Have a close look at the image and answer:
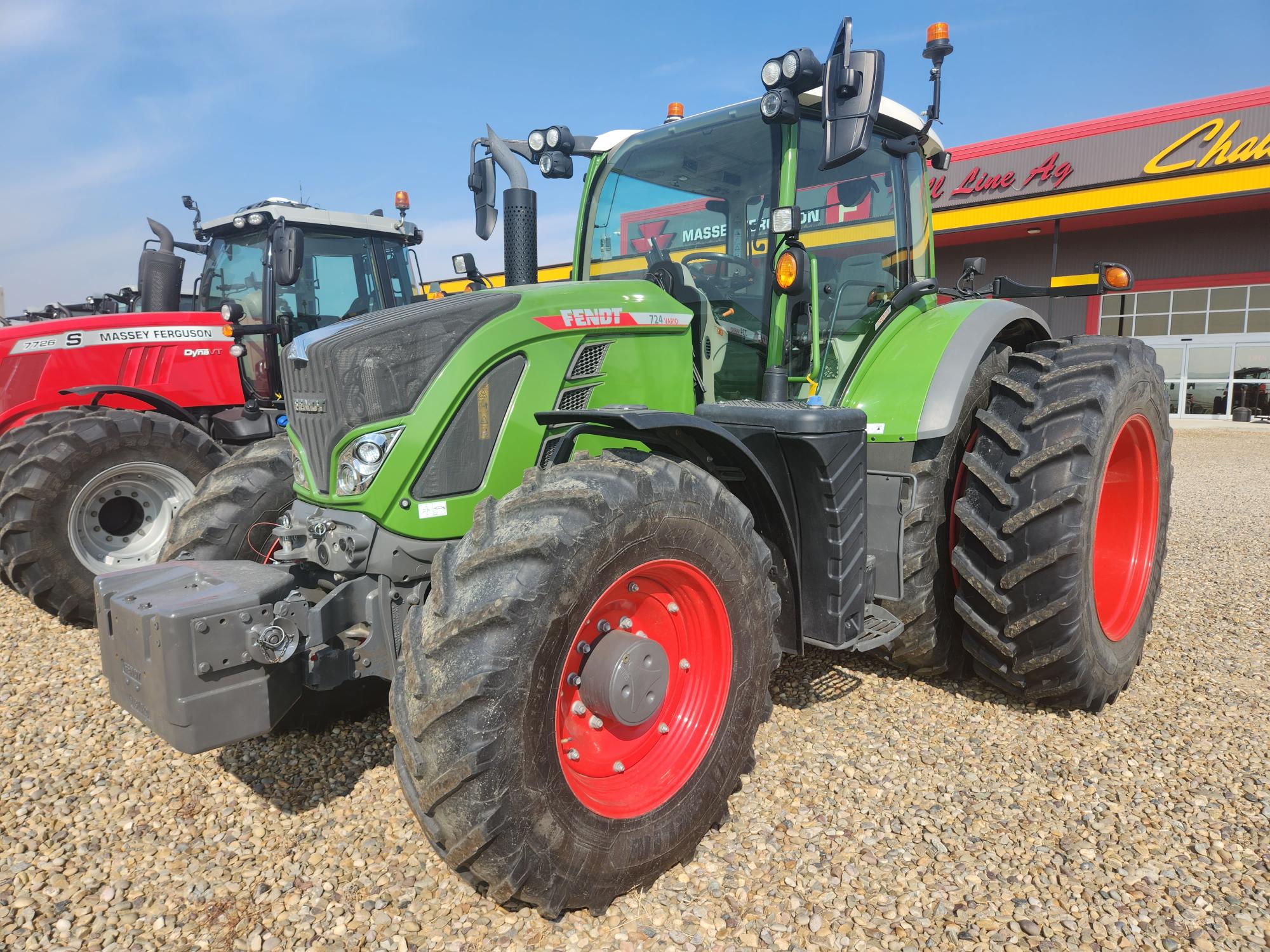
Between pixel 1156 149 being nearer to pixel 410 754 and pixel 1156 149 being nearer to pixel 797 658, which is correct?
pixel 797 658

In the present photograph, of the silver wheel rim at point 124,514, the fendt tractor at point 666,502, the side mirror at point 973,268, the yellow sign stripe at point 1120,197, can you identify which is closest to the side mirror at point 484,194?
the fendt tractor at point 666,502

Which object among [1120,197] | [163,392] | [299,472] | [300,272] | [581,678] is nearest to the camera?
[581,678]

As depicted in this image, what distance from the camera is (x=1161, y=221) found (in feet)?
60.6

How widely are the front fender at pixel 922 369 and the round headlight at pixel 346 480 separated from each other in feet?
6.59

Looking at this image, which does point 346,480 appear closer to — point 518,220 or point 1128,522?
point 518,220

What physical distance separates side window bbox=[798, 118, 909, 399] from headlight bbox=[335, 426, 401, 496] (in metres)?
1.87

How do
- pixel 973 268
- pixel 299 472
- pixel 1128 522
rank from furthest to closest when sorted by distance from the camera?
pixel 973 268
pixel 1128 522
pixel 299 472

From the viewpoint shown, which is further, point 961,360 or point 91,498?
point 91,498

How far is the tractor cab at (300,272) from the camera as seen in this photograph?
6.33 meters

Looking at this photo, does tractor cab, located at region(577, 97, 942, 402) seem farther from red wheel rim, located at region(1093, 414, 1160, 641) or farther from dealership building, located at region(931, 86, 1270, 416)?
dealership building, located at region(931, 86, 1270, 416)

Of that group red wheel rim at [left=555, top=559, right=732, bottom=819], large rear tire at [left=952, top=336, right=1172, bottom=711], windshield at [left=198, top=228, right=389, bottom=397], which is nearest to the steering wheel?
large rear tire at [left=952, top=336, right=1172, bottom=711]

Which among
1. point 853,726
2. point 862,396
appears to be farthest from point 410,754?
point 862,396

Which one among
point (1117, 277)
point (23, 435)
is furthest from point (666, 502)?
point (23, 435)

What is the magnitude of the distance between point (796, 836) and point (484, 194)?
2778mm
